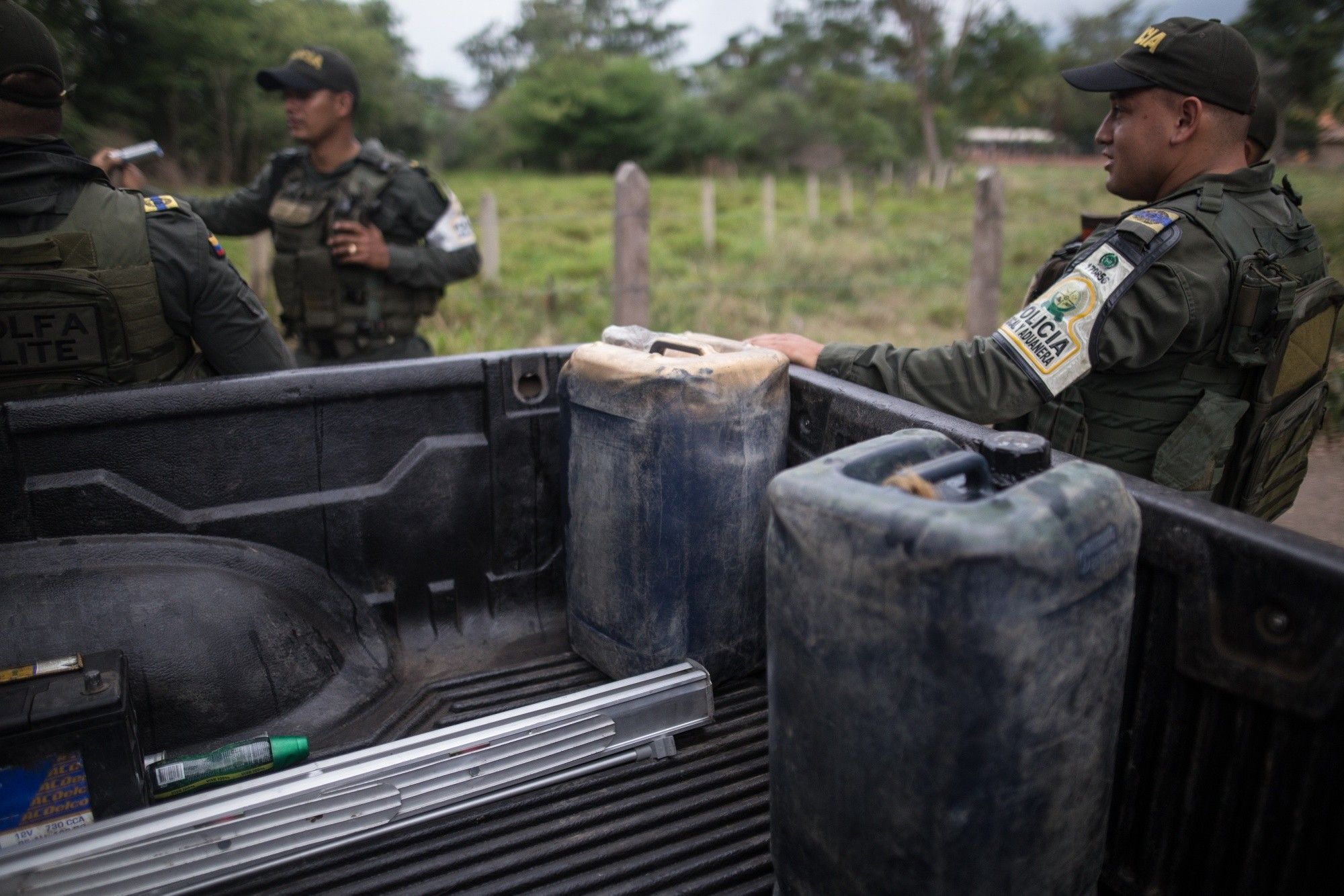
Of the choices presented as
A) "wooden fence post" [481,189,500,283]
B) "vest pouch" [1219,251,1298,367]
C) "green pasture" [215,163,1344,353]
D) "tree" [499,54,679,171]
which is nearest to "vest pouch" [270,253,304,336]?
"vest pouch" [1219,251,1298,367]

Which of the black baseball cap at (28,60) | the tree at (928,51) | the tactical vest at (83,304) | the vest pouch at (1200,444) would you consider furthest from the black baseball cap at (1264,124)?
the tree at (928,51)

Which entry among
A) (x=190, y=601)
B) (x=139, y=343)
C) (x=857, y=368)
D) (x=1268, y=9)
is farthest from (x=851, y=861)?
(x=1268, y=9)

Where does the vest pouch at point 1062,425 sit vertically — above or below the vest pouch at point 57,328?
below

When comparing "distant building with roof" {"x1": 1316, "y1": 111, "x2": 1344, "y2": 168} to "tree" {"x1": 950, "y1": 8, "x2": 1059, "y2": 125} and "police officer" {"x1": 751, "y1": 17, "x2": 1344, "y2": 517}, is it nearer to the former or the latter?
"police officer" {"x1": 751, "y1": 17, "x2": 1344, "y2": 517}

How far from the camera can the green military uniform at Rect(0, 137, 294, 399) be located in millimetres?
1912

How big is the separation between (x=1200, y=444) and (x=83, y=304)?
241 centimetres

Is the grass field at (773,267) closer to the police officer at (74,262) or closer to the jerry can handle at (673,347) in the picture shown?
the police officer at (74,262)

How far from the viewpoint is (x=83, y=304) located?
1988mm

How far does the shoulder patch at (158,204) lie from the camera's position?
2.16 m

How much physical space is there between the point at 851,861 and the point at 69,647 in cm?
145

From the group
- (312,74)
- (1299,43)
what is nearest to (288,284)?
(312,74)

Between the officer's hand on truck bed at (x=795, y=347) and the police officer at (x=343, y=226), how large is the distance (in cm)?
199

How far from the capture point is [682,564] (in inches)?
77.2

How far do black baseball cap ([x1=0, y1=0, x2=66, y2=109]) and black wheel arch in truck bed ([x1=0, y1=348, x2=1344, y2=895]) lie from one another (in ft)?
2.61
